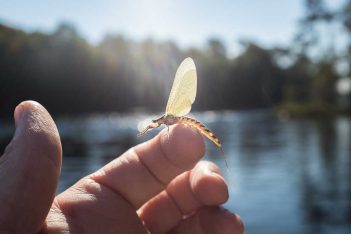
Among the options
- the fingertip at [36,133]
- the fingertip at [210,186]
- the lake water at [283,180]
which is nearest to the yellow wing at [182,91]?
the fingertip at [210,186]

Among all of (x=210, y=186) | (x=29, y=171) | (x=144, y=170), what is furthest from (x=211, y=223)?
(x=29, y=171)

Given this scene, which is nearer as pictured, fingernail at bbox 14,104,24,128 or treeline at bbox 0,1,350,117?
fingernail at bbox 14,104,24,128

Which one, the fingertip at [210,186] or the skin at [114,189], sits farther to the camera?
the fingertip at [210,186]

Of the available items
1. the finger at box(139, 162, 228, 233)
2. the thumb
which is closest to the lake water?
the finger at box(139, 162, 228, 233)

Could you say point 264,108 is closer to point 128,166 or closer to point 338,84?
point 338,84

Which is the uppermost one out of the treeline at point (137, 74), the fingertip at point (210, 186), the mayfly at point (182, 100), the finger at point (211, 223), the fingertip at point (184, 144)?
the mayfly at point (182, 100)

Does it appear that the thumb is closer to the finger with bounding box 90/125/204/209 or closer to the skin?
the skin

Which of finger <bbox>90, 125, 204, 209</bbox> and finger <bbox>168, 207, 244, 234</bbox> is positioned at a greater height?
finger <bbox>90, 125, 204, 209</bbox>

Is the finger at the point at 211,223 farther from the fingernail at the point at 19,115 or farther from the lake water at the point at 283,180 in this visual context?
the lake water at the point at 283,180
